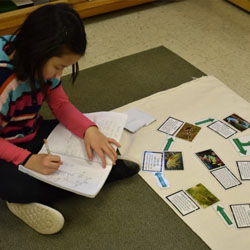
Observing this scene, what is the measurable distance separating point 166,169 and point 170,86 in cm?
67

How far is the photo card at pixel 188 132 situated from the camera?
1.63 metres

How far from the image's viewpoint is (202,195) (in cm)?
137

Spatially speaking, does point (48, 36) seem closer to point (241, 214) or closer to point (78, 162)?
point (78, 162)

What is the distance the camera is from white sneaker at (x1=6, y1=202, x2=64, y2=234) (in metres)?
1.17

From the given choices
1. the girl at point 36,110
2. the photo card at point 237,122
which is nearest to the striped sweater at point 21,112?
the girl at point 36,110

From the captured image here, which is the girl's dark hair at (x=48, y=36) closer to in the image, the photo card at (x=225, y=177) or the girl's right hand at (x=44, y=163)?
the girl's right hand at (x=44, y=163)

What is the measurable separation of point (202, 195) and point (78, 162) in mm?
520

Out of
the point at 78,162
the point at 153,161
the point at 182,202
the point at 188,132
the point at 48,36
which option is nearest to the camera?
the point at 48,36

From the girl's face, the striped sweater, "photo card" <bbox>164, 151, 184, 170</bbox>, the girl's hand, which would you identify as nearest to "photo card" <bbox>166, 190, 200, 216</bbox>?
"photo card" <bbox>164, 151, 184, 170</bbox>

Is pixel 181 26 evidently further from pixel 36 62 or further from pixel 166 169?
pixel 36 62

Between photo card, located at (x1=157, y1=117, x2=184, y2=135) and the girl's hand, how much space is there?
17.6 inches

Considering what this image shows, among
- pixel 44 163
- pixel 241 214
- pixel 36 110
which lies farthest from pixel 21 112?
pixel 241 214

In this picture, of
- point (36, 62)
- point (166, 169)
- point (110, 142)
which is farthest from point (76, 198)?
point (36, 62)

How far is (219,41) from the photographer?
246cm
